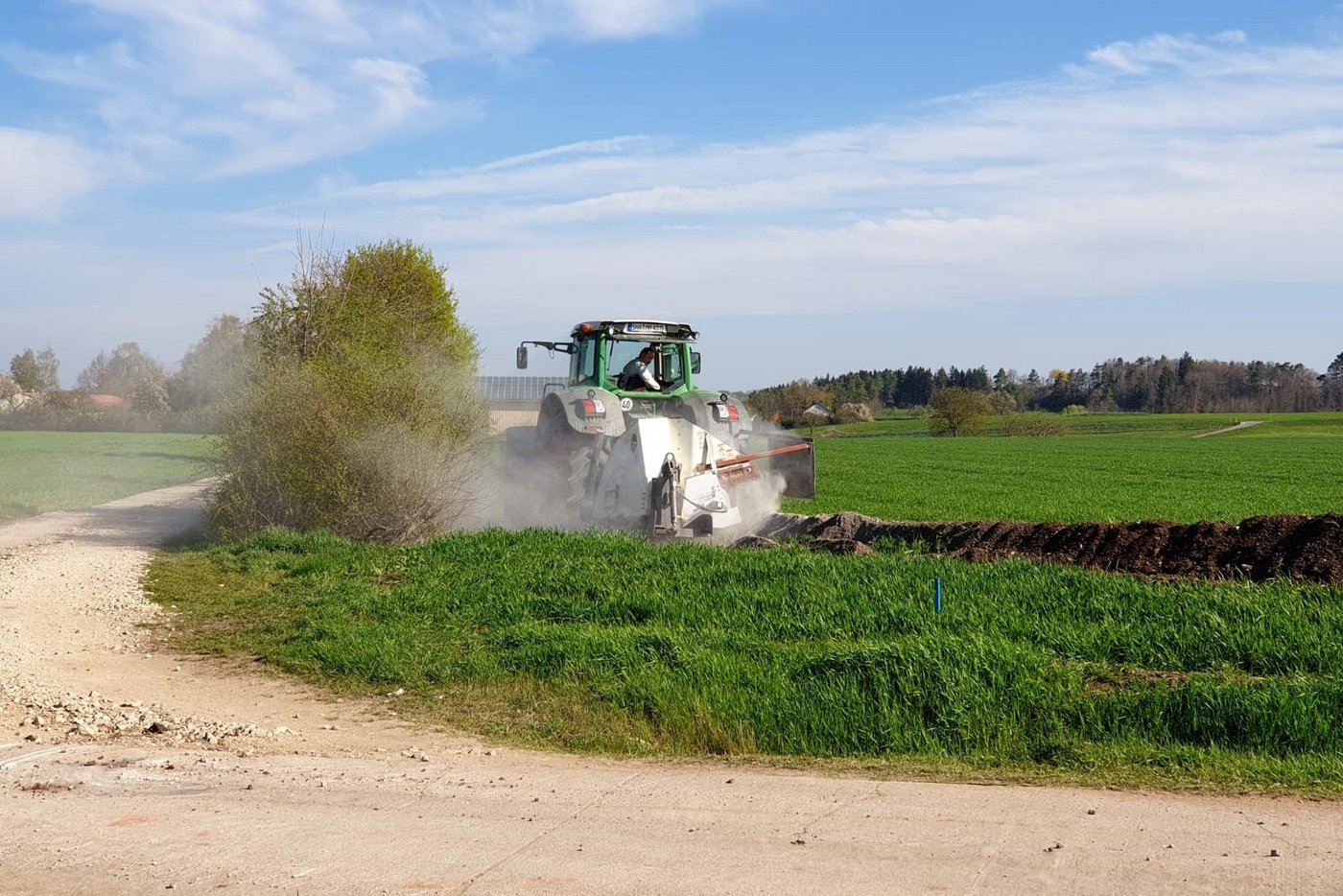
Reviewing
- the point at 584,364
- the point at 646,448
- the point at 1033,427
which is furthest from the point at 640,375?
the point at 1033,427

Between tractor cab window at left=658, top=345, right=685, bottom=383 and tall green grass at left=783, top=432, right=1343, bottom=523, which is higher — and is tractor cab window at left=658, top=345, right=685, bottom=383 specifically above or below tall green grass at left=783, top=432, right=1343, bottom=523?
above

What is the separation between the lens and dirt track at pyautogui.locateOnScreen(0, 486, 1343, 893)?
4.86 meters

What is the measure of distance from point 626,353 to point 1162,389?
116630 mm

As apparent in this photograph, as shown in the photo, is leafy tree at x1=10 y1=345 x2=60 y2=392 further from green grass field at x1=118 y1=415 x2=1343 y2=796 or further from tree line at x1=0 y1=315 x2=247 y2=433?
green grass field at x1=118 y1=415 x2=1343 y2=796

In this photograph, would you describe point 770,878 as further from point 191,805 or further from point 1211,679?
point 1211,679

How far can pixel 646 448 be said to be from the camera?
15.2 metres

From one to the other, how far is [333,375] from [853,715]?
11801mm

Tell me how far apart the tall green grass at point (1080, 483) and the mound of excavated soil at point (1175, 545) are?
17.4 feet

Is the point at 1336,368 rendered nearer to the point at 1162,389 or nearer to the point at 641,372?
the point at 1162,389

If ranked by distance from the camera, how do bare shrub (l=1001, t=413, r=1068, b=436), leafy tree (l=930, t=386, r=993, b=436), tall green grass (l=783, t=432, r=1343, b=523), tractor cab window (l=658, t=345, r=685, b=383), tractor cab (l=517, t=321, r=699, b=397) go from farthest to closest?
leafy tree (l=930, t=386, r=993, b=436) → bare shrub (l=1001, t=413, r=1068, b=436) → tall green grass (l=783, t=432, r=1343, b=523) → tractor cab window (l=658, t=345, r=685, b=383) → tractor cab (l=517, t=321, r=699, b=397)

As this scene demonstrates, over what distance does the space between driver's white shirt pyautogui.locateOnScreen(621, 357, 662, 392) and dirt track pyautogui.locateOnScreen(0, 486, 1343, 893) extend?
409 inches

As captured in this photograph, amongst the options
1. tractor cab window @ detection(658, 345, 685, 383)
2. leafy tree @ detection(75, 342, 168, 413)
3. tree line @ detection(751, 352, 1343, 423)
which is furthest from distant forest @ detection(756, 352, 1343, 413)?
tractor cab window @ detection(658, 345, 685, 383)

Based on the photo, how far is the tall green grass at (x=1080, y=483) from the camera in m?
22.2

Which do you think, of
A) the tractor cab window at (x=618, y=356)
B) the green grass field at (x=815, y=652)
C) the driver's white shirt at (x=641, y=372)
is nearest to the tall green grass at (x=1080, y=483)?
the driver's white shirt at (x=641, y=372)
